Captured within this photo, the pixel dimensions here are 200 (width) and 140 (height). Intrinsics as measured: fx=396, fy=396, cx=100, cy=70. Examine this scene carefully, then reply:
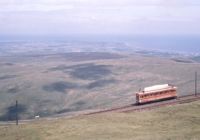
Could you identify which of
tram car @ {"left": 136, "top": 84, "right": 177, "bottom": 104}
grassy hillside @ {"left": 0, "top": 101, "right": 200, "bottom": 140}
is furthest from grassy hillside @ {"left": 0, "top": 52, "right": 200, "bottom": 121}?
grassy hillside @ {"left": 0, "top": 101, "right": 200, "bottom": 140}

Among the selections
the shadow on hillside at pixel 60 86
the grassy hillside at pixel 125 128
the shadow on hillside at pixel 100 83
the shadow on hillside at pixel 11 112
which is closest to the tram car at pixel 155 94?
the grassy hillside at pixel 125 128

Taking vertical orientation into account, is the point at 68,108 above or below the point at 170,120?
below

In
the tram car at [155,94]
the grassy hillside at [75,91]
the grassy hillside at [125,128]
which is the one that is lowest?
the grassy hillside at [75,91]

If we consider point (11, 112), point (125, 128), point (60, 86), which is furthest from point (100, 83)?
point (125, 128)

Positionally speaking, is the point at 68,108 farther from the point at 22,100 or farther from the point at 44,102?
the point at 22,100

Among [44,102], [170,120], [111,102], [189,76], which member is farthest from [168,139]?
[189,76]

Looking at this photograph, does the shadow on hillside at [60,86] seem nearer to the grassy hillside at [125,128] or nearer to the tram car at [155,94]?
the tram car at [155,94]
